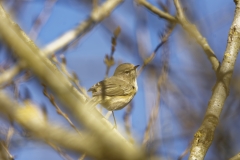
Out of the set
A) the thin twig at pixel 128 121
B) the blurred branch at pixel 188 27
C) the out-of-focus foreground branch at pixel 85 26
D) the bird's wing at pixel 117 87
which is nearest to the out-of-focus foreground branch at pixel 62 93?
the thin twig at pixel 128 121

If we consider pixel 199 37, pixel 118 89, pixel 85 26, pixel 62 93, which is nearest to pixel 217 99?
pixel 199 37

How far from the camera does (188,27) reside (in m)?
3.96

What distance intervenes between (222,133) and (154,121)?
1.61m

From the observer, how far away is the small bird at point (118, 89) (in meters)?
5.15

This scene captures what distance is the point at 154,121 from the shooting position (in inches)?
145

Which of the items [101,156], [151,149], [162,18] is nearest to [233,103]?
[162,18]

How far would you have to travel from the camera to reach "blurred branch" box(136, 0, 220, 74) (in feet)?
11.8

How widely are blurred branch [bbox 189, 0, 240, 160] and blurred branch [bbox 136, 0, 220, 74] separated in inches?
9.3

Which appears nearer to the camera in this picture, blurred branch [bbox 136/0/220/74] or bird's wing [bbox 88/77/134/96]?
blurred branch [bbox 136/0/220/74]

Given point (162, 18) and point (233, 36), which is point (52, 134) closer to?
point (233, 36)

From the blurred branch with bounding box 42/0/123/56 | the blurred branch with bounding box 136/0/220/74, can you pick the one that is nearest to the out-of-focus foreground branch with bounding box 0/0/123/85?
the blurred branch with bounding box 42/0/123/56

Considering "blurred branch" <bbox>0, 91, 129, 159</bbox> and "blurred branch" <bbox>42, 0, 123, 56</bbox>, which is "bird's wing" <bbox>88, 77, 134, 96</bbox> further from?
"blurred branch" <bbox>0, 91, 129, 159</bbox>

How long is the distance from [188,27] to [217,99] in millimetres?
1297

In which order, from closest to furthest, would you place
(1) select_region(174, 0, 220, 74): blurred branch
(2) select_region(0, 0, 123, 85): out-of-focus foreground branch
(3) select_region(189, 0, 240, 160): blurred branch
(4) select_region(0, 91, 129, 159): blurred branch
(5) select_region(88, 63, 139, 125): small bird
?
(4) select_region(0, 91, 129, 159): blurred branch < (3) select_region(189, 0, 240, 160): blurred branch < (1) select_region(174, 0, 220, 74): blurred branch < (2) select_region(0, 0, 123, 85): out-of-focus foreground branch < (5) select_region(88, 63, 139, 125): small bird
